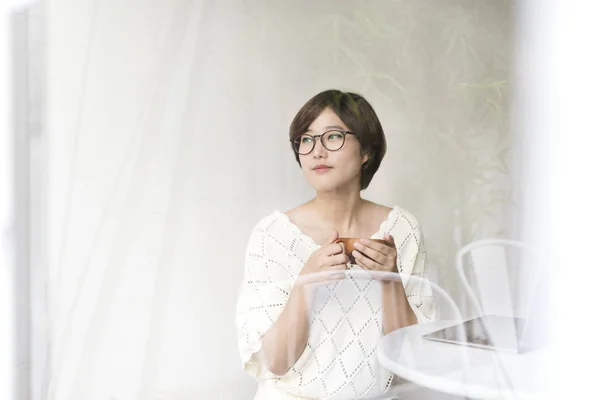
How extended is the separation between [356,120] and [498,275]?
0.36 metres

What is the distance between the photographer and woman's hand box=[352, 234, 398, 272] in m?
0.89

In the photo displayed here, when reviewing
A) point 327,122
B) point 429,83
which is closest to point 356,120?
point 327,122

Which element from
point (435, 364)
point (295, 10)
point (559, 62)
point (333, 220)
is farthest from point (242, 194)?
point (559, 62)

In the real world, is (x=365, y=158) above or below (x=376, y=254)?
above

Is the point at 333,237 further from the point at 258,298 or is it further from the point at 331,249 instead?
the point at 258,298

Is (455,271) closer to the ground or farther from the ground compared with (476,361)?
farther from the ground

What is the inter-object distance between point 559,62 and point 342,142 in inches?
16.5

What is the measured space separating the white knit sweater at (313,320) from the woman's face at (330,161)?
3.4 inches

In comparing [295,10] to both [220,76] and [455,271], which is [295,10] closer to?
[220,76]

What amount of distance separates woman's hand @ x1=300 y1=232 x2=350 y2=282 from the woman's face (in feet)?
0.29

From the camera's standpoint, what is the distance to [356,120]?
2.96 ft

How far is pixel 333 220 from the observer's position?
2.93 feet

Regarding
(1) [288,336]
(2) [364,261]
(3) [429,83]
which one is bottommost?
(1) [288,336]

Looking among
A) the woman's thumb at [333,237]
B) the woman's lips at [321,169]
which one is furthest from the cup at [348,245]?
the woman's lips at [321,169]
